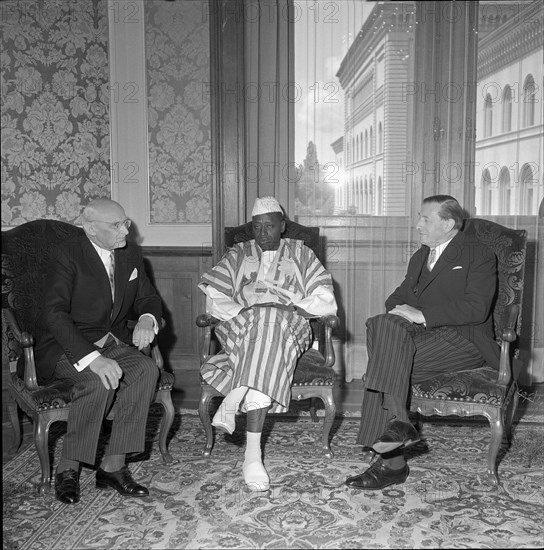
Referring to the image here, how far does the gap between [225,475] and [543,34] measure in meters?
3.52

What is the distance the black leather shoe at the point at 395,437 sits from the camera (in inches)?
115

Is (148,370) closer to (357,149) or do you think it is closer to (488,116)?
(357,149)

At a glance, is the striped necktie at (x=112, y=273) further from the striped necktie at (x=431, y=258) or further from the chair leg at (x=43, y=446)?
the striped necktie at (x=431, y=258)

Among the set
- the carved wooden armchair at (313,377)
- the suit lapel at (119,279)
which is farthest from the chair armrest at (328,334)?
the suit lapel at (119,279)

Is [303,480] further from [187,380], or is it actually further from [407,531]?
[187,380]

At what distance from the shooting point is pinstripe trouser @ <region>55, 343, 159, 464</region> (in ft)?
9.84

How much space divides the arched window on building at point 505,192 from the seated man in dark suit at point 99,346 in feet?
8.54

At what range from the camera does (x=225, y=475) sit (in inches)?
129

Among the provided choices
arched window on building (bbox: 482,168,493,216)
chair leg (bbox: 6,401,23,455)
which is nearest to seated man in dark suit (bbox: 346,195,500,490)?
arched window on building (bbox: 482,168,493,216)

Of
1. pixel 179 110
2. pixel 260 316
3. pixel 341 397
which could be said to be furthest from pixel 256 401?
pixel 179 110

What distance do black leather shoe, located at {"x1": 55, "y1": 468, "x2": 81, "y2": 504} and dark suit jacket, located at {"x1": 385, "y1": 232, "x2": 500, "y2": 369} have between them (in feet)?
5.88

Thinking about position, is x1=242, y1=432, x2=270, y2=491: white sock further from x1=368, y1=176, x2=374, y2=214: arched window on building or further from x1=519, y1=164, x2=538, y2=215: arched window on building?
x1=519, y1=164, x2=538, y2=215: arched window on building

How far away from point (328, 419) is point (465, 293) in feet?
3.10

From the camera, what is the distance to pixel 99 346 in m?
3.31
